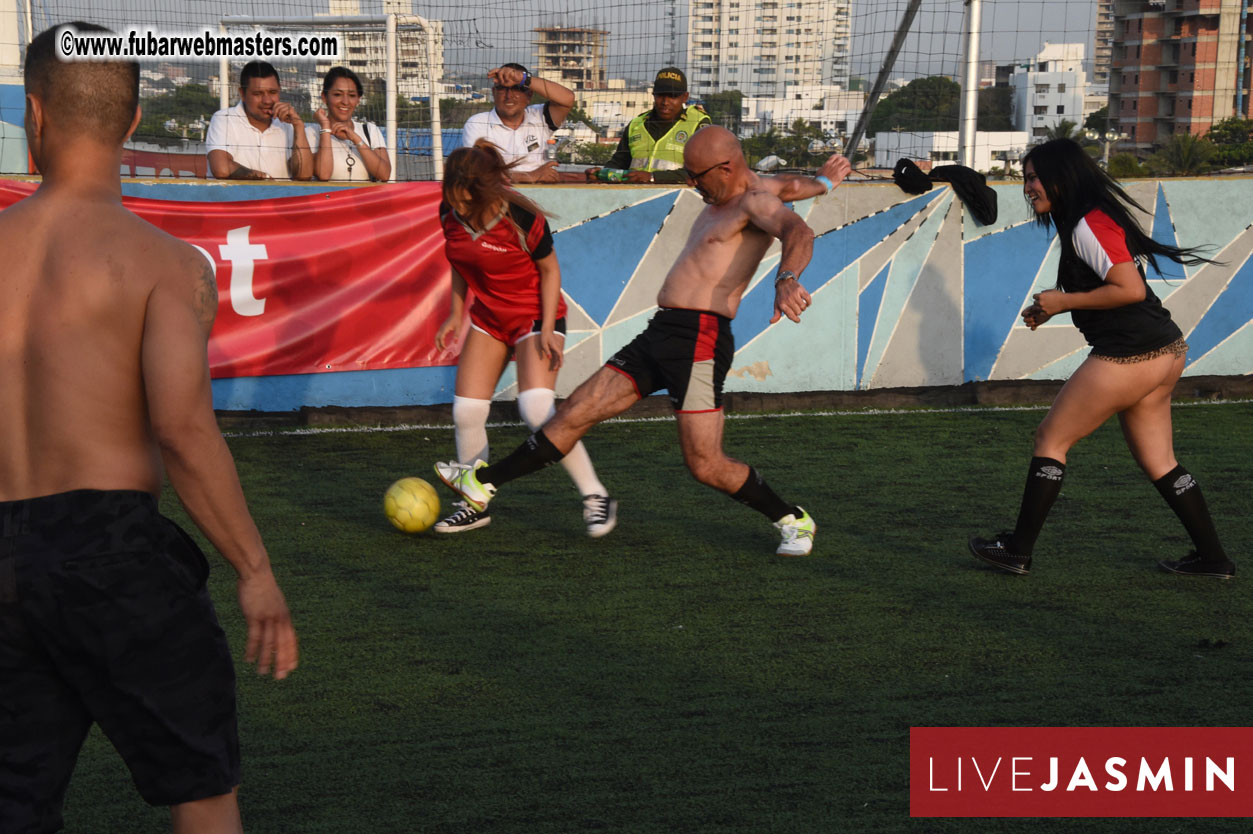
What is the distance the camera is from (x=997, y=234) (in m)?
10.3

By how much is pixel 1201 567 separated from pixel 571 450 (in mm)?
2981

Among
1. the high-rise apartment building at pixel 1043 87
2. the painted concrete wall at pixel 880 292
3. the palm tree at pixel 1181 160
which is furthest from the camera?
the palm tree at pixel 1181 160

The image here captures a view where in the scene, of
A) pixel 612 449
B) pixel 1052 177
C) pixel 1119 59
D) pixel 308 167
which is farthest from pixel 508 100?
pixel 1119 59

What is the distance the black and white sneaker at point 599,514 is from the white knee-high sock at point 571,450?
37mm

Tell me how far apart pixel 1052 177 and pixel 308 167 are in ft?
19.4

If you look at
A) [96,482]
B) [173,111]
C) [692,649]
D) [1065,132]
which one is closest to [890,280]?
[173,111]

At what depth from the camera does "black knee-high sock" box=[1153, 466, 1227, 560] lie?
5.77 meters

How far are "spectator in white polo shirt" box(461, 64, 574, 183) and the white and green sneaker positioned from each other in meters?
3.63

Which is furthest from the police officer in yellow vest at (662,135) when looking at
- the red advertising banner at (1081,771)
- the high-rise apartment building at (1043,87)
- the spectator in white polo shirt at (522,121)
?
the red advertising banner at (1081,771)

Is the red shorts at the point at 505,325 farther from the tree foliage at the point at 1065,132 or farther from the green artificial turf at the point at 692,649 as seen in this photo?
the tree foliage at the point at 1065,132

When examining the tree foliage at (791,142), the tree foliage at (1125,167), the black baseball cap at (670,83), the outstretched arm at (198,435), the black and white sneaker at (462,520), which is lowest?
the black and white sneaker at (462,520)

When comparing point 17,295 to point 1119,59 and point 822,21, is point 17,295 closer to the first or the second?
point 822,21

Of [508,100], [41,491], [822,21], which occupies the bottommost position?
[41,491]

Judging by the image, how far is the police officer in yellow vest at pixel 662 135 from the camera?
1010 centimetres
